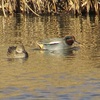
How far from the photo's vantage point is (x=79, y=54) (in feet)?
54.7

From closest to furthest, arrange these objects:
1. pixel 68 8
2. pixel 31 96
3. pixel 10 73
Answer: pixel 31 96
pixel 10 73
pixel 68 8

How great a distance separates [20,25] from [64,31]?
9.92 feet

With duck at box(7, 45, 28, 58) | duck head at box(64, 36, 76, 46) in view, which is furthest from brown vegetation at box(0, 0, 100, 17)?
duck at box(7, 45, 28, 58)

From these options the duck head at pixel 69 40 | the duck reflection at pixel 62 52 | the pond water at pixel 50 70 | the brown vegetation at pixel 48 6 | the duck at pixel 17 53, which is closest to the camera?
the pond water at pixel 50 70

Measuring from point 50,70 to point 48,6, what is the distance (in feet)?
56.3

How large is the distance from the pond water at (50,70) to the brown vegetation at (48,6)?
7.16 meters

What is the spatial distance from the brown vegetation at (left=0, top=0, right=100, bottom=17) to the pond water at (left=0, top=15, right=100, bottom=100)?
7.16 meters

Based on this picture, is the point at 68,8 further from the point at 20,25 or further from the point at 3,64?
the point at 3,64

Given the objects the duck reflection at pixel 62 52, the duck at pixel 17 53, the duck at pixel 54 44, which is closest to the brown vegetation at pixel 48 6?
the duck at pixel 54 44

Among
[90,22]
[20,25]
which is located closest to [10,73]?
[20,25]

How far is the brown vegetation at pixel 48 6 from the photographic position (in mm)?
30473

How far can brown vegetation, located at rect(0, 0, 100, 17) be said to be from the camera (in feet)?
100.0

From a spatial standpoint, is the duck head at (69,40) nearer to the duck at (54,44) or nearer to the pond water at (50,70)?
the duck at (54,44)

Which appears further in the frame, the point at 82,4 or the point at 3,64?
the point at 82,4
